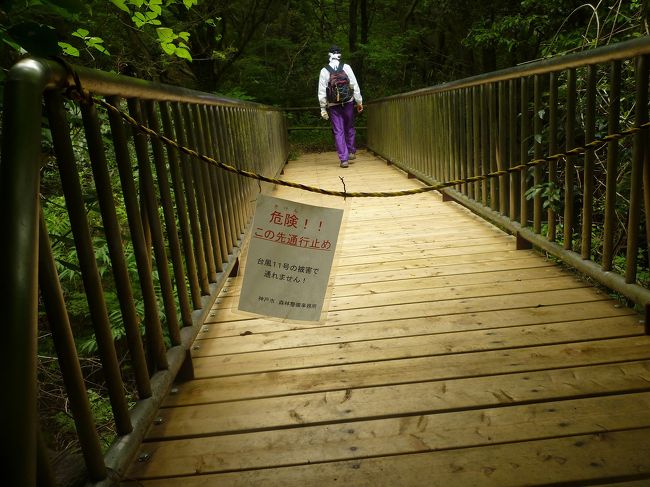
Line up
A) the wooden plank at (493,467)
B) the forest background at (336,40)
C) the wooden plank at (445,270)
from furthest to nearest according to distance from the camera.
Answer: the forest background at (336,40) < the wooden plank at (445,270) < the wooden plank at (493,467)

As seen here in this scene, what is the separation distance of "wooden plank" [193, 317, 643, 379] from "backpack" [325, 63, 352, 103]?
669cm

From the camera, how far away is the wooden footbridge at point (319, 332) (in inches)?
53.4

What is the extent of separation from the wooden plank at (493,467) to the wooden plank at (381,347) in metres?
0.69

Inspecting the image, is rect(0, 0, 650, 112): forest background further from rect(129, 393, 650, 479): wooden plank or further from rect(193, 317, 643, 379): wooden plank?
rect(129, 393, 650, 479): wooden plank

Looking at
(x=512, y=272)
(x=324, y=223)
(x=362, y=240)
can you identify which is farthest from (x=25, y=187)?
(x=362, y=240)

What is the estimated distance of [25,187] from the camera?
40.4 inches

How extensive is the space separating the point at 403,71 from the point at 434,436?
1477 centimetres

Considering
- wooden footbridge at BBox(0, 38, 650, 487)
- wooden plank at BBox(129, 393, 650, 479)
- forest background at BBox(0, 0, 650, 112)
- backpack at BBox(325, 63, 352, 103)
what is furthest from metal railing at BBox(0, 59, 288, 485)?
backpack at BBox(325, 63, 352, 103)

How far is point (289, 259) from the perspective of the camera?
6.86 feet

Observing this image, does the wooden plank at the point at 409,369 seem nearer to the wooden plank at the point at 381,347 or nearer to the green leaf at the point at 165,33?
the wooden plank at the point at 381,347

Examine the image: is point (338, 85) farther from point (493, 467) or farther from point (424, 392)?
point (493, 467)

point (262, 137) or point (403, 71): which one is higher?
point (403, 71)

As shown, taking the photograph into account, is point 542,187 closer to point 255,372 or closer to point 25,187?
point 255,372

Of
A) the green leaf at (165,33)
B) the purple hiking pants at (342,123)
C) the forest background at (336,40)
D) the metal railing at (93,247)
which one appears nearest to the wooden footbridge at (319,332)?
the metal railing at (93,247)
